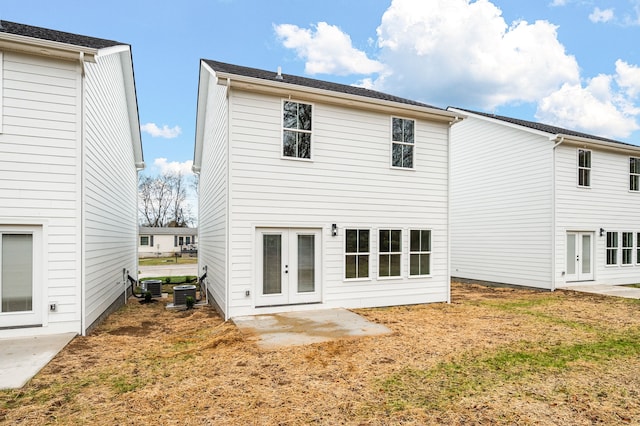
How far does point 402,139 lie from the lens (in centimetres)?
993

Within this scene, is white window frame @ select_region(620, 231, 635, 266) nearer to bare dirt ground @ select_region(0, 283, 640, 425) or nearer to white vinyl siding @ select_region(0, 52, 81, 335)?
bare dirt ground @ select_region(0, 283, 640, 425)

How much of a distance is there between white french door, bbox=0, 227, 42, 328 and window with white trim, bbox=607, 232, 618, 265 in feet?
60.6

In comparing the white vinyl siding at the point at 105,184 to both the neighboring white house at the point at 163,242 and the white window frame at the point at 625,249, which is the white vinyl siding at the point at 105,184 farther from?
the neighboring white house at the point at 163,242

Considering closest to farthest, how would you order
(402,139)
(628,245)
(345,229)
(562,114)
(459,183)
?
(345,229) → (402,139) → (628,245) → (459,183) → (562,114)

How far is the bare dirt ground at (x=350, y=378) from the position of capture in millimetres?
3662

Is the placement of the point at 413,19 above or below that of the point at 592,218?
above

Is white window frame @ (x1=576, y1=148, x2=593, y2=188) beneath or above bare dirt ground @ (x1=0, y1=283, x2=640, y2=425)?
above

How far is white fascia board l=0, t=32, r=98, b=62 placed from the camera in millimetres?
6000

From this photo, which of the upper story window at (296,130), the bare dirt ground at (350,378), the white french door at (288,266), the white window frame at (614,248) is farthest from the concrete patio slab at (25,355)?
the white window frame at (614,248)

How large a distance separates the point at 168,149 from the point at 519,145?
42.3 metres

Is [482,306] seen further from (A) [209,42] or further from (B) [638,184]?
(A) [209,42]

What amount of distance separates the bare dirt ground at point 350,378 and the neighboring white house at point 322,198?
64.9 inches

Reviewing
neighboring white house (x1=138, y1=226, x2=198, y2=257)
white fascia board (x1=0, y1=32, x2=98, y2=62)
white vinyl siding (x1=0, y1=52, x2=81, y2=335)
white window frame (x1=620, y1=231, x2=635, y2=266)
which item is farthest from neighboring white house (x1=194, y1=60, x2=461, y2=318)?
neighboring white house (x1=138, y1=226, x2=198, y2=257)

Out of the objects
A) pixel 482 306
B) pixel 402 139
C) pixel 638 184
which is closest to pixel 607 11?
pixel 638 184
